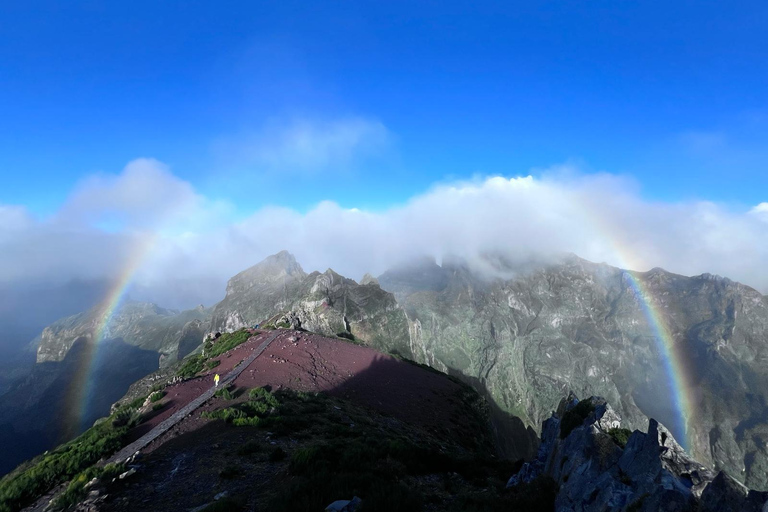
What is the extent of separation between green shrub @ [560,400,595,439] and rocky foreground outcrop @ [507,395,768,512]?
2.47ft

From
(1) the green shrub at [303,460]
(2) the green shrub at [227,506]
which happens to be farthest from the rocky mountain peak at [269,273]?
(2) the green shrub at [227,506]

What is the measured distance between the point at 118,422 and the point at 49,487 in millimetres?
7748

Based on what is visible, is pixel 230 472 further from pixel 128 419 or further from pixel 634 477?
pixel 634 477

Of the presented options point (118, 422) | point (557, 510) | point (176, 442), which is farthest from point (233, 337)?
point (557, 510)

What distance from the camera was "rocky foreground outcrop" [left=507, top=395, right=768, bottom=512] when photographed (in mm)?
6625

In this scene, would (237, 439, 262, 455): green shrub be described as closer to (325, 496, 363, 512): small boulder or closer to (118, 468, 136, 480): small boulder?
(118, 468, 136, 480): small boulder

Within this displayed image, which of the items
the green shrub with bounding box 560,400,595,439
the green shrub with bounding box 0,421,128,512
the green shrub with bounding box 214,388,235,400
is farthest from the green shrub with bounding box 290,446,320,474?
the green shrub with bounding box 214,388,235,400

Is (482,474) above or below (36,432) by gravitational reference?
above

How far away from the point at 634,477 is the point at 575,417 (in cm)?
665

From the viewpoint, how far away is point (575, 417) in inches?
603

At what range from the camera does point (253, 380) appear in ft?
91.8

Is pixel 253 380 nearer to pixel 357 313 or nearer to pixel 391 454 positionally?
pixel 391 454

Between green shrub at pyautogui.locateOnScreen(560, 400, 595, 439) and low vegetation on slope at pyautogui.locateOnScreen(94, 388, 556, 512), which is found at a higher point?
low vegetation on slope at pyautogui.locateOnScreen(94, 388, 556, 512)

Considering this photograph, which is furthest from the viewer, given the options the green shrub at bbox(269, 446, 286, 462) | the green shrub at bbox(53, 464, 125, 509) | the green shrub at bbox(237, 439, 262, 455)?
the green shrub at bbox(237, 439, 262, 455)
